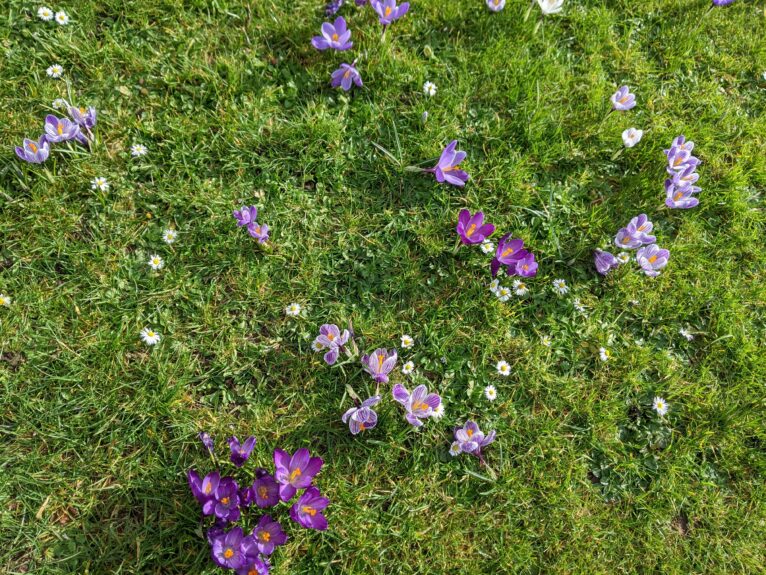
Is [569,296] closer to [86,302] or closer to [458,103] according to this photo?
[458,103]

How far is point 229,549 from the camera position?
2.06 meters

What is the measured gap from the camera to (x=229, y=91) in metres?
2.82

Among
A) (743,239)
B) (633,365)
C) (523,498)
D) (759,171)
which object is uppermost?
(759,171)

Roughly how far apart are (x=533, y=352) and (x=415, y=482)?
2.62ft

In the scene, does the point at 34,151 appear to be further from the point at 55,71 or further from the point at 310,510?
the point at 310,510

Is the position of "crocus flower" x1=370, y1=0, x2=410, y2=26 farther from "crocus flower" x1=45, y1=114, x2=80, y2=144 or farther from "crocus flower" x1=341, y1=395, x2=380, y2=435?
"crocus flower" x1=341, y1=395, x2=380, y2=435

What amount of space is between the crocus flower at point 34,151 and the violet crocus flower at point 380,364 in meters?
1.74

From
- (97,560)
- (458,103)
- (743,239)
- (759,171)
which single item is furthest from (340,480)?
(759,171)

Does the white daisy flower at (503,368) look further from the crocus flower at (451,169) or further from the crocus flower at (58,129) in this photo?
the crocus flower at (58,129)

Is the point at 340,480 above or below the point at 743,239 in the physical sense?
below

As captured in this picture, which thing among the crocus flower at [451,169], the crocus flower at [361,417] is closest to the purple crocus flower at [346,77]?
the crocus flower at [451,169]

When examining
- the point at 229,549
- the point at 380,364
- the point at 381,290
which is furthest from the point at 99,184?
the point at 229,549

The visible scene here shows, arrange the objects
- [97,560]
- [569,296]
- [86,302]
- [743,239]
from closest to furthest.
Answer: [97,560] → [86,302] → [569,296] → [743,239]

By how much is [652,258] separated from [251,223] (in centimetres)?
189
